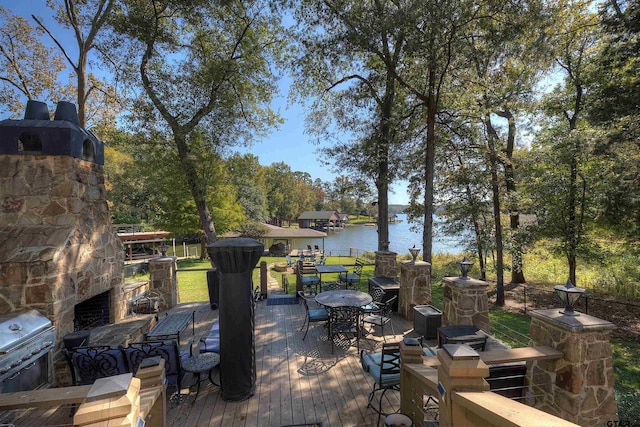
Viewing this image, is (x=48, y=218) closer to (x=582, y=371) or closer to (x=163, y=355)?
(x=163, y=355)

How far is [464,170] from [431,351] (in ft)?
25.5

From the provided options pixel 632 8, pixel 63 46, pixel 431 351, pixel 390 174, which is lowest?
pixel 431 351

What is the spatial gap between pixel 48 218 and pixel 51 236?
454mm

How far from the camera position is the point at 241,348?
367 cm

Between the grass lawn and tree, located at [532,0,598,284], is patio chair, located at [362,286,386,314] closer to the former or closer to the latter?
the grass lawn

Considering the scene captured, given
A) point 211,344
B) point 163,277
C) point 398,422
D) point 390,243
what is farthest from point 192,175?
point 390,243

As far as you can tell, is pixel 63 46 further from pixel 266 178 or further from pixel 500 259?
pixel 266 178

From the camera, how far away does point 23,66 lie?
12102 millimetres

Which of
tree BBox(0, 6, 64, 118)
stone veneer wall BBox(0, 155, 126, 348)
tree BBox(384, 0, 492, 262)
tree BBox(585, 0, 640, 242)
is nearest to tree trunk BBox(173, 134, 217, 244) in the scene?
stone veneer wall BBox(0, 155, 126, 348)

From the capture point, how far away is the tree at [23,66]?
11453mm

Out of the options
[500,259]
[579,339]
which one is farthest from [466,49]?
[579,339]

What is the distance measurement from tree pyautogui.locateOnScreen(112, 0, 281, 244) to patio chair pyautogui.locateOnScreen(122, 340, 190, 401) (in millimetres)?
7912

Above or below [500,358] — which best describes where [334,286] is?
below

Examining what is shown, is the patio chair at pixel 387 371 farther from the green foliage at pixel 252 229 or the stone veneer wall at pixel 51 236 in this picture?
the green foliage at pixel 252 229
